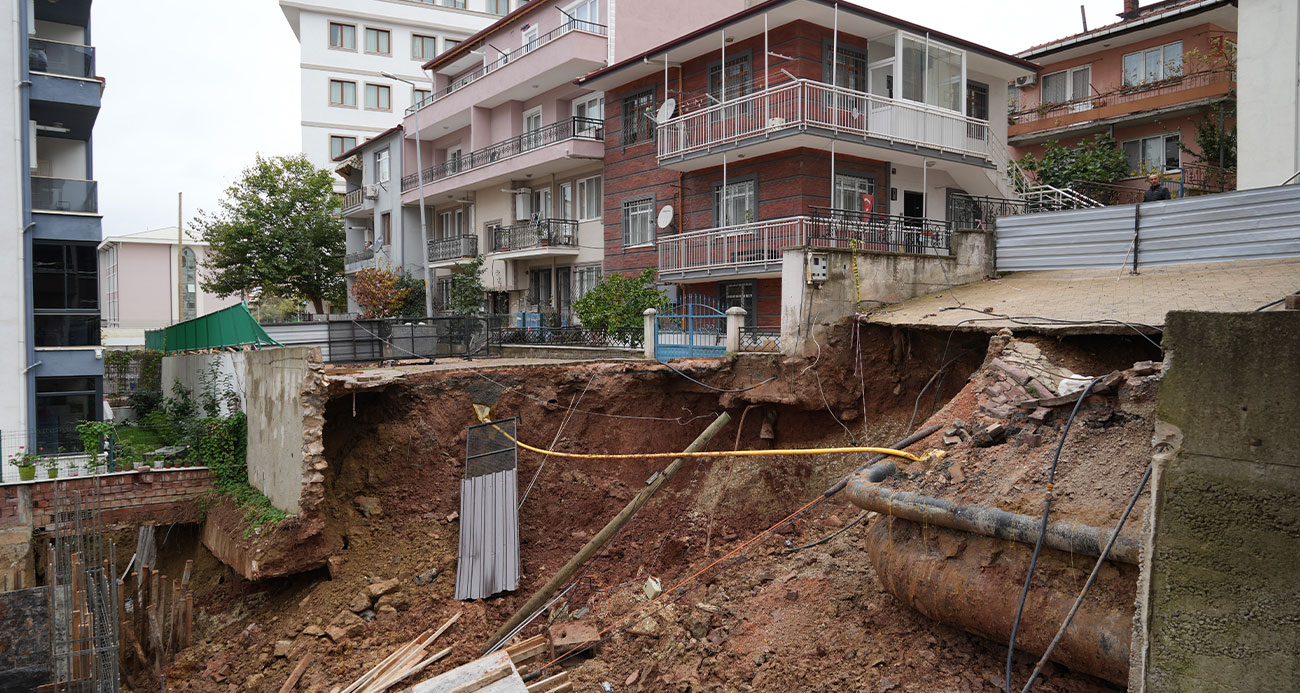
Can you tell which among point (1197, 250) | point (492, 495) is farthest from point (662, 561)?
point (1197, 250)

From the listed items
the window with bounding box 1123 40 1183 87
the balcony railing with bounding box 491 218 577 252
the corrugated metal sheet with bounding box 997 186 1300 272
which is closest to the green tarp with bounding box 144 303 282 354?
the balcony railing with bounding box 491 218 577 252

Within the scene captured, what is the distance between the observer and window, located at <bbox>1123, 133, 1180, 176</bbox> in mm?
23062

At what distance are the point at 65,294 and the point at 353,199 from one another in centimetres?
1997

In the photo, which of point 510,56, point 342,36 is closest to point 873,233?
point 510,56

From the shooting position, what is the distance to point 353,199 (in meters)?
38.0

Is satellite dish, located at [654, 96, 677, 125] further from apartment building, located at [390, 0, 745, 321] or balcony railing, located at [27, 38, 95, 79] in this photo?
balcony railing, located at [27, 38, 95, 79]

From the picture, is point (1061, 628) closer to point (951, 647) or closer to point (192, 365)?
point (951, 647)

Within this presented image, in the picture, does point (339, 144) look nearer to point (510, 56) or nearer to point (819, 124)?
point (510, 56)

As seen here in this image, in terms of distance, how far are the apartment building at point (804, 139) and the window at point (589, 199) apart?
3.34 m

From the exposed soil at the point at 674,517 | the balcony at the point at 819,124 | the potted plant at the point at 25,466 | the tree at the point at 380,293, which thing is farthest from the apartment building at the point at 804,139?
the potted plant at the point at 25,466

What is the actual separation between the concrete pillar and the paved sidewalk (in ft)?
14.0

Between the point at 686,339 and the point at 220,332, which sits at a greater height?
the point at 220,332

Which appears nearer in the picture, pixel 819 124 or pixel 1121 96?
pixel 819 124

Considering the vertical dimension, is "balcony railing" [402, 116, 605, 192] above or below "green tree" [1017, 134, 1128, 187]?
above
